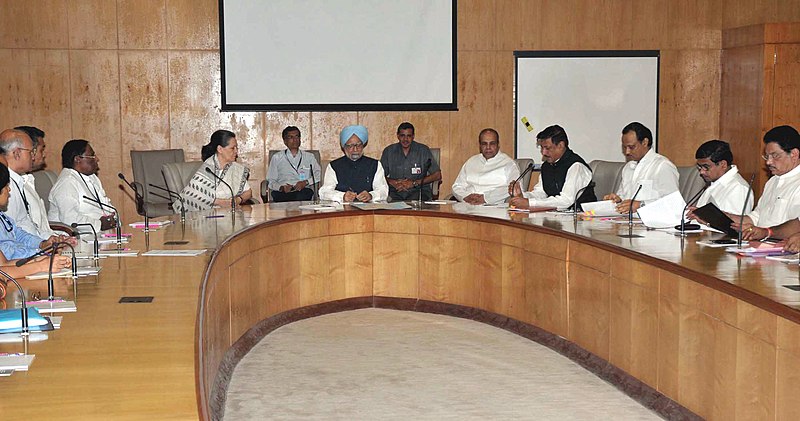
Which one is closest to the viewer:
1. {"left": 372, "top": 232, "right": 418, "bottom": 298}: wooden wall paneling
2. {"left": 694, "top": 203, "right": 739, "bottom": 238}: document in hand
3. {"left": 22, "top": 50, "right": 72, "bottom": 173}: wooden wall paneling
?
{"left": 694, "top": 203, "right": 739, "bottom": 238}: document in hand

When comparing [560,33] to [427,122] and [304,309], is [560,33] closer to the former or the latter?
[427,122]

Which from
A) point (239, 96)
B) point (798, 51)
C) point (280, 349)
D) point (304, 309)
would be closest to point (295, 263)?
point (304, 309)

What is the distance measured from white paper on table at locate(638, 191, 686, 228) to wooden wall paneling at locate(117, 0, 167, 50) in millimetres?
5956

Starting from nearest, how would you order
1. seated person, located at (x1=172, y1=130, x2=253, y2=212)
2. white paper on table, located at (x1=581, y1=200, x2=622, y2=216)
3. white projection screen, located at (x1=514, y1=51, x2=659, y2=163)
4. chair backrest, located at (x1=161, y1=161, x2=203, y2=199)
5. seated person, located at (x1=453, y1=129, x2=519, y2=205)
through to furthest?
white paper on table, located at (x1=581, y1=200, x2=622, y2=216), seated person, located at (x1=172, y1=130, x2=253, y2=212), chair backrest, located at (x1=161, y1=161, x2=203, y2=199), seated person, located at (x1=453, y1=129, x2=519, y2=205), white projection screen, located at (x1=514, y1=51, x2=659, y2=163)

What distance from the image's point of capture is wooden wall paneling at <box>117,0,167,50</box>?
9.51 metres

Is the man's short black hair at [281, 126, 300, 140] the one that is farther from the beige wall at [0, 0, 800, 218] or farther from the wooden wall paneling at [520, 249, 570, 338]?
the wooden wall paneling at [520, 249, 570, 338]

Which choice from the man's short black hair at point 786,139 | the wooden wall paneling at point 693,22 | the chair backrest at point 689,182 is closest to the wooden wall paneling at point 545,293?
the man's short black hair at point 786,139

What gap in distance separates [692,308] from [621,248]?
0.71 metres

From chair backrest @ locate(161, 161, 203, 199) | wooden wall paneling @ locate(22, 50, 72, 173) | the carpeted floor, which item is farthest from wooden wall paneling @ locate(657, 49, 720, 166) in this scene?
wooden wall paneling @ locate(22, 50, 72, 173)

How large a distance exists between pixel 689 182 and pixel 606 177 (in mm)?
776

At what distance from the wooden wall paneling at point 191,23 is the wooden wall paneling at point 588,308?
221 inches

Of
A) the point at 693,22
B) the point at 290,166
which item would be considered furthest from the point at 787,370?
the point at 693,22

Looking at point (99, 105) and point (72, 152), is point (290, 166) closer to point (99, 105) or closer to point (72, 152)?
point (99, 105)

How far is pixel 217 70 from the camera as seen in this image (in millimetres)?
9719
